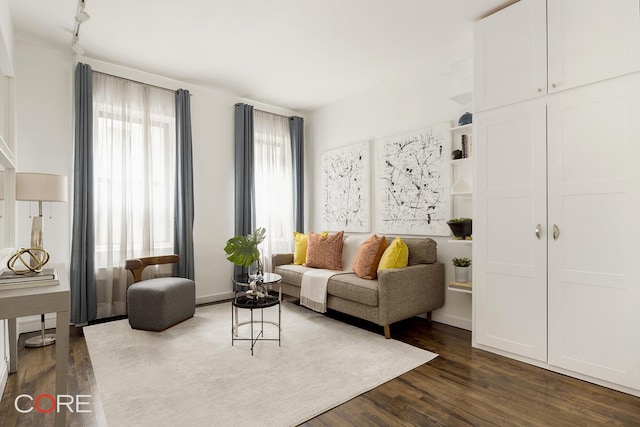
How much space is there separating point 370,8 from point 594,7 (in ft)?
5.05

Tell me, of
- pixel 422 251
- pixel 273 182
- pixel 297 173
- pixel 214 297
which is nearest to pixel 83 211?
pixel 214 297

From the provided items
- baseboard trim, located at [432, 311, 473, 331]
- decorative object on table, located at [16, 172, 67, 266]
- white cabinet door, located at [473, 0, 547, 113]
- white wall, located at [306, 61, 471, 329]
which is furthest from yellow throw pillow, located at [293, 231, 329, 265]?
decorative object on table, located at [16, 172, 67, 266]

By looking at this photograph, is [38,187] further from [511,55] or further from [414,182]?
[511,55]

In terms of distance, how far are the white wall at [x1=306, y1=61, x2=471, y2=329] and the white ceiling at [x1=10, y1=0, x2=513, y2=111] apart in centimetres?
17

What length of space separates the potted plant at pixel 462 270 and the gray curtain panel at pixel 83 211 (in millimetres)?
3677

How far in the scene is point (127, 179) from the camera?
389 cm

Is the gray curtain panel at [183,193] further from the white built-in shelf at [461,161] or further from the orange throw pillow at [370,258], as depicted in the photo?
the white built-in shelf at [461,161]

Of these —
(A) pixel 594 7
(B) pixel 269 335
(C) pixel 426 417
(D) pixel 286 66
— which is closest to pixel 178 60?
(D) pixel 286 66

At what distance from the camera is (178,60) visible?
3.78 m

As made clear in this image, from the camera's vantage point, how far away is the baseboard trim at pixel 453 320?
3.41m

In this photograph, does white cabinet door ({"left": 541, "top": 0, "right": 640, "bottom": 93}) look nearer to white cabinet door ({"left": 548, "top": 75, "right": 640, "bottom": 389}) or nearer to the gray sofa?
white cabinet door ({"left": 548, "top": 75, "right": 640, "bottom": 389})

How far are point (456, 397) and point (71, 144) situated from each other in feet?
13.7

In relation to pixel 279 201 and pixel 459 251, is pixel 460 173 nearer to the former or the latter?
pixel 459 251

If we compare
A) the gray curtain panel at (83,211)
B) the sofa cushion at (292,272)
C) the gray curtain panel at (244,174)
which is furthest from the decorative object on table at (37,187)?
the sofa cushion at (292,272)
